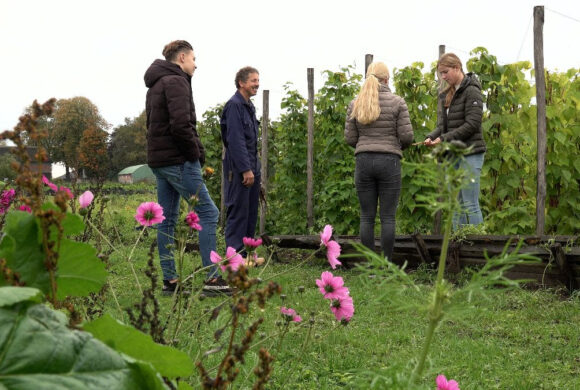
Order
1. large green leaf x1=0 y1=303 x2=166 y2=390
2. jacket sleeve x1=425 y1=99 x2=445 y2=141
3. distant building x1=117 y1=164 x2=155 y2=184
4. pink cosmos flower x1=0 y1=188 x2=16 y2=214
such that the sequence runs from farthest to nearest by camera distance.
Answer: distant building x1=117 y1=164 x2=155 y2=184
jacket sleeve x1=425 y1=99 x2=445 y2=141
pink cosmos flower x1=0 y1=188 x2=16 y2=214
large green leaf x1=0 y1=303 x2=166 y2=390

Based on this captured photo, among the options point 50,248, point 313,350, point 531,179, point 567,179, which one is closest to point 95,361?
point 50,248

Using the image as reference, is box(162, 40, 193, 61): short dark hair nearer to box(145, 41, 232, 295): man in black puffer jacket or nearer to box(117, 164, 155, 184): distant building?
box(145, 41, 232, 295): man in black puffer jacket

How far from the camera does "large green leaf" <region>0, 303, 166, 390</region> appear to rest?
0.54 meters

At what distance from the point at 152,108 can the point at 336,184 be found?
4.11m

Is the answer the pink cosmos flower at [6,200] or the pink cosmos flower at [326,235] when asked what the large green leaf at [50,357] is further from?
the pink cosmos flower at [6,200]

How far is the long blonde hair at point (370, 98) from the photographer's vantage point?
549 cm

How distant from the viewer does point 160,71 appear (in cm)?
Result: 485

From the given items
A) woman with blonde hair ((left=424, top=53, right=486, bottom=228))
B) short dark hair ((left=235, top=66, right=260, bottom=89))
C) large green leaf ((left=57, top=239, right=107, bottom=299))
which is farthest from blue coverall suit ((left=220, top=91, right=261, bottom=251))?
large green leaf ((left=57, top=239, right=107, bottom=299))

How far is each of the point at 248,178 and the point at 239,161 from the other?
0.60 ft

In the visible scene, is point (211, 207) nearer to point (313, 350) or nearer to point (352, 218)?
point (313, 350)

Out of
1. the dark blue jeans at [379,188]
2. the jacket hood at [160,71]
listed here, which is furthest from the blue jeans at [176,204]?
the dark blue jeans at [379,188]

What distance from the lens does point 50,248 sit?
0.76 meters

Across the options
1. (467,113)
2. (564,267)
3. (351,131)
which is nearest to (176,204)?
(351,131)

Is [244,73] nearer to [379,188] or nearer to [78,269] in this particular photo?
[379,188]
